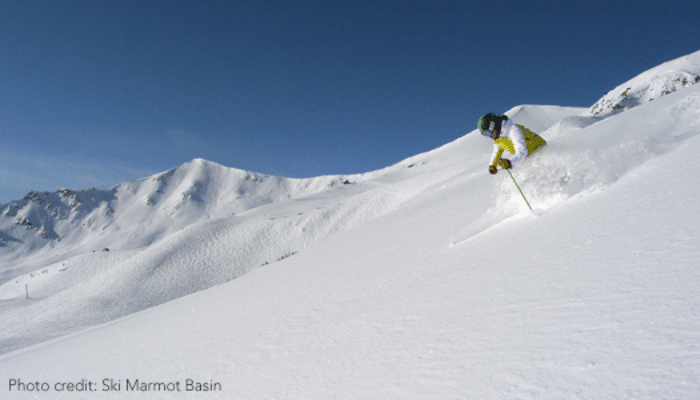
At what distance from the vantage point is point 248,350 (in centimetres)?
362

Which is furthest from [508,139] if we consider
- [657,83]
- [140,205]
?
[140,205]

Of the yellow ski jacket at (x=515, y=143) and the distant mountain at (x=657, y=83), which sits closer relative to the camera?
the yellow ski jacket at (x=515, y=143)

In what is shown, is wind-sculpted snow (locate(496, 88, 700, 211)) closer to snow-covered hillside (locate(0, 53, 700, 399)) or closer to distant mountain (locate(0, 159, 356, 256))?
snow-covered hillside (locate(0, 53, 700, 399))

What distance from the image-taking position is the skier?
5.94m

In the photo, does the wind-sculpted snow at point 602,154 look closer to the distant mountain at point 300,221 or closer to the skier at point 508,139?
the distant mountain at point 300,221

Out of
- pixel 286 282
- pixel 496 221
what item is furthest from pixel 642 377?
pixel 286 282

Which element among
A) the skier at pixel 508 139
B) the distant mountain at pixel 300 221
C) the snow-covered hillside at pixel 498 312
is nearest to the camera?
the snow-covered hillside at pixel 498 312

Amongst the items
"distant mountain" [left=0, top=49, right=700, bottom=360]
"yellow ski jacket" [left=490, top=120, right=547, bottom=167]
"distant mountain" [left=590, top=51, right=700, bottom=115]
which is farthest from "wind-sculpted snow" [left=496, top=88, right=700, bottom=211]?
"distant mountain" [left=590, top=51, right=700, bottom=115]

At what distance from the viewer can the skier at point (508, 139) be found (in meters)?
5.94

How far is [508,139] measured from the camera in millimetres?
6289

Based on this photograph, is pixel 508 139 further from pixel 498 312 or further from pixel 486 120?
pixel 498 312

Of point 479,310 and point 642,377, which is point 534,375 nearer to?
point 642,377

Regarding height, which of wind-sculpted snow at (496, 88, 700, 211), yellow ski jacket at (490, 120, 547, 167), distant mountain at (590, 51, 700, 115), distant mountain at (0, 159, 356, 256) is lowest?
wind-sculpted snow at (496, 88, 700, 211)

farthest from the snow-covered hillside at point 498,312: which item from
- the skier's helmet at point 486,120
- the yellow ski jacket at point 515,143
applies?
the skier's helmet at point 486,120
